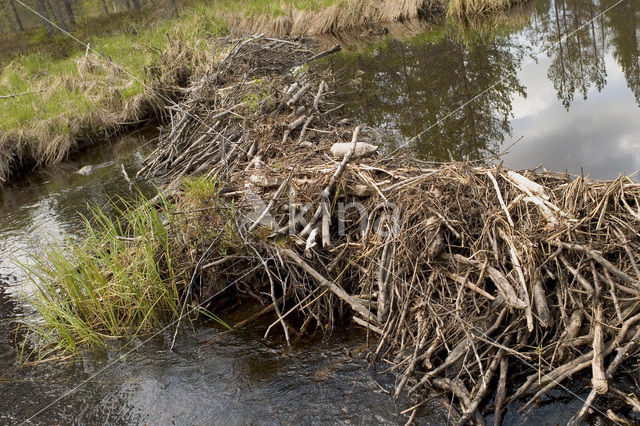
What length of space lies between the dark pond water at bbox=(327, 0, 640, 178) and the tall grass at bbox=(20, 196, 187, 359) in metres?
2.83

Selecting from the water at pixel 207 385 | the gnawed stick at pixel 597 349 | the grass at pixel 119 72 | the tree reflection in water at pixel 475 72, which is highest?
the grass at pixel 119 72

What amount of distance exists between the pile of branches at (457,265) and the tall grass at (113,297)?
368 mm

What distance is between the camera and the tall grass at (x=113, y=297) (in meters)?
4.44

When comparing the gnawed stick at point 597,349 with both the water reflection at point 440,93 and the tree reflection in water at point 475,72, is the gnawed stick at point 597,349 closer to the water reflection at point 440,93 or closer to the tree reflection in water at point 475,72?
the water reflection at point 440,93

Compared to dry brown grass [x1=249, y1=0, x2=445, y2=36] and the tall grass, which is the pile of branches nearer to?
the tall grass

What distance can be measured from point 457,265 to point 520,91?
239 inches

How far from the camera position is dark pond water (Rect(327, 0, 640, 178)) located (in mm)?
6465

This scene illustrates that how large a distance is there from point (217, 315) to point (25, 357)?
1626 mm

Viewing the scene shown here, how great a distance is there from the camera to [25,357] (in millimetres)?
4555

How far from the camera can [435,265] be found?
3582mm

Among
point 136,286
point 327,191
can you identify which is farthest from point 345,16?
point 136,286

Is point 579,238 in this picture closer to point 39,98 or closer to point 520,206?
point 520,206

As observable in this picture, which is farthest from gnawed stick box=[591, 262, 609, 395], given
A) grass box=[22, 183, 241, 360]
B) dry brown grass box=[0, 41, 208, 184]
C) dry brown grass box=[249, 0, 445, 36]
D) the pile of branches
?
dry brown grass box=[249, 0, 445, 36]

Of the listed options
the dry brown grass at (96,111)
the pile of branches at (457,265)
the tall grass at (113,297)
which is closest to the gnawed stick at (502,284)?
the pile of branches at (457,265)
